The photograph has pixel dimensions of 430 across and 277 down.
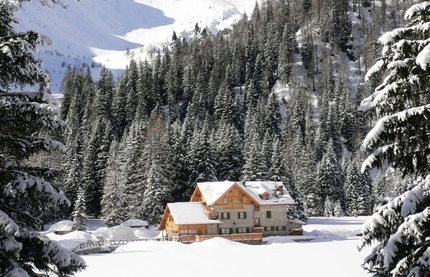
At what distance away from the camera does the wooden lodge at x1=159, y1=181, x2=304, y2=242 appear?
192 feet

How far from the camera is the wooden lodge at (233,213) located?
2305 inches

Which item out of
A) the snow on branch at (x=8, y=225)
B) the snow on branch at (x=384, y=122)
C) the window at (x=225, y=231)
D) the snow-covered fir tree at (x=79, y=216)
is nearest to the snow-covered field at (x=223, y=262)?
the window at (x=225, y=231)

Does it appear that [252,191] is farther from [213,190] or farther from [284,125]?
[284,125]

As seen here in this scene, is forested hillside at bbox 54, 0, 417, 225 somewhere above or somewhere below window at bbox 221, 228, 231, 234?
above

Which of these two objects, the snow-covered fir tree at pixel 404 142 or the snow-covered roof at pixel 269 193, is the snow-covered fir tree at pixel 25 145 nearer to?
the snow-covered fir tree at pixel 404 142

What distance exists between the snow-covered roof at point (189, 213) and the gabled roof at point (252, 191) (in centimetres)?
169

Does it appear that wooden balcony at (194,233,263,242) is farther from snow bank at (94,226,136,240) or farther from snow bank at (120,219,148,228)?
snow bank at (120,219,148,228)

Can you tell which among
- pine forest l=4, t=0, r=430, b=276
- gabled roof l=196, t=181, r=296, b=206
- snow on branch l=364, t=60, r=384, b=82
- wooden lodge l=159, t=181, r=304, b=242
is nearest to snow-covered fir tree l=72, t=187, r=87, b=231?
pine forest l=4, t=0, r=430, b=276

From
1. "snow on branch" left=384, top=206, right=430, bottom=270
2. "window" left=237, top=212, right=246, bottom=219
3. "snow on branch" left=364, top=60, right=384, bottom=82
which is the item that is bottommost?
"window" left=237, top=212, right=246, bottom=219

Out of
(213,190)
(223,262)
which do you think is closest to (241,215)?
(213,190)

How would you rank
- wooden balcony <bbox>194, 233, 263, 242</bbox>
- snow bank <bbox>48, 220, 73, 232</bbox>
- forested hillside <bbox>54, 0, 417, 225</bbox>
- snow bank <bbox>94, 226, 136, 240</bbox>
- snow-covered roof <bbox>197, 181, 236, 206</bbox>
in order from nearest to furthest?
wooden balcony <bbox>194, 233, 263, 242</bbox> → snow bank <bbox>94, 226, 136, 240</bbox> → snow-covered roof <bbox>197, 181, 236, 206</bbox> → snow bank <bbox>48, 220, 73, 232</bbox> → forested hillside <bbox>54, 0, 417, 225</bbox>

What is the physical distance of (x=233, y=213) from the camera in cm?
6169

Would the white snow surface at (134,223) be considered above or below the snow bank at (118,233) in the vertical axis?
above

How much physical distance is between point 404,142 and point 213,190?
52692mm
